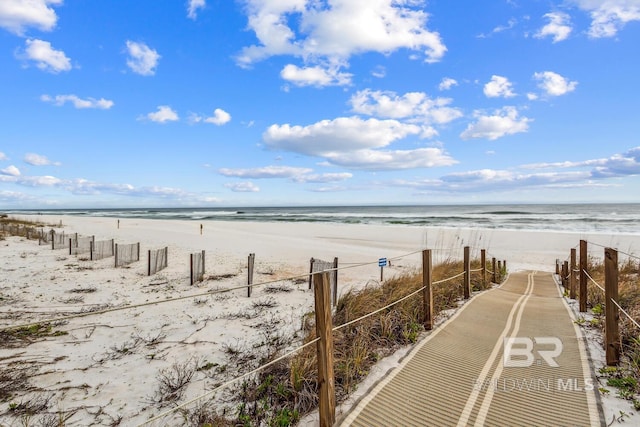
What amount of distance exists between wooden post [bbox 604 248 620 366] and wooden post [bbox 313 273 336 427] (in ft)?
10.3

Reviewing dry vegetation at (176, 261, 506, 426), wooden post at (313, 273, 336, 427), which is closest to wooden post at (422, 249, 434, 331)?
dry vegetation at (176, 261, 506, 426)

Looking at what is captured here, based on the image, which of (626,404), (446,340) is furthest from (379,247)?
(626,404)

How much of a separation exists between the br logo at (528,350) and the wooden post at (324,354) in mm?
2241

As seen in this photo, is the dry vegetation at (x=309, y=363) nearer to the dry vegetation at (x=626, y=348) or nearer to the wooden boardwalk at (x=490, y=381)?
the wooden boardwalk at (x=490, y=381)

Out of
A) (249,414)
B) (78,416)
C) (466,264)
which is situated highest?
(466,264)

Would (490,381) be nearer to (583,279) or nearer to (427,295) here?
(427,295)

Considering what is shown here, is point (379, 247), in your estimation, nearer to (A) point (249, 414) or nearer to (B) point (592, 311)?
(B) point (592, 311)

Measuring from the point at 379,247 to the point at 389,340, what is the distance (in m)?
17.8

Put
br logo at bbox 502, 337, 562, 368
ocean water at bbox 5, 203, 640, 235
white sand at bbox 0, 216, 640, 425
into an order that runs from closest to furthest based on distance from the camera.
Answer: br logo at bbox 502, 337, 562, 368 → white sand at bbox 0, 216, 640, 425 → ocean water at bbox 5, 203, 640, 235

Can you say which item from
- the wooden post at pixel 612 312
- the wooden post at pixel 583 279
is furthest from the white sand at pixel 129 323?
the wooden post at pixel 583 279

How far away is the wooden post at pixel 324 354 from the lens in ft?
9.77

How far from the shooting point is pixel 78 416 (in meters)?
3.82

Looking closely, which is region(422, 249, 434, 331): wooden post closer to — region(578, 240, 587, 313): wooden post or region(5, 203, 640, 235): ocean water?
region(578, 240, 587, 313): wooden post

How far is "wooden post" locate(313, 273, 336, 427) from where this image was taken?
2977 millimetres
